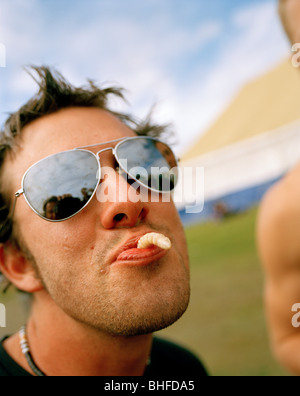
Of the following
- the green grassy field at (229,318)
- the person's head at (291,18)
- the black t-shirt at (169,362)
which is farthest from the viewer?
the green grassy field at (229,318)

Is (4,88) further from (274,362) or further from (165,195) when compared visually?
(274,362)

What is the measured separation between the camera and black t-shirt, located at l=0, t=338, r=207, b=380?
1.93m

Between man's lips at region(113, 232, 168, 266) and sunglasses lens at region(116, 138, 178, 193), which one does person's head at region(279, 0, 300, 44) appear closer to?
sunglasses lens at region(116, 138, 178, 193)

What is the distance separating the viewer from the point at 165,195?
173 cm

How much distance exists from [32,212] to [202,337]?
166 inches

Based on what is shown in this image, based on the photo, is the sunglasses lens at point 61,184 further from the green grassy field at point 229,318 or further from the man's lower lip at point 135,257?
the green grassy field at point 229,318

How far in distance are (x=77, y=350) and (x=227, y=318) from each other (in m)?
4.26

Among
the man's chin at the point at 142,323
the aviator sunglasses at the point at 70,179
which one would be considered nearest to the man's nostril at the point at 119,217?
the aviator sunglasses at the point at 70,179

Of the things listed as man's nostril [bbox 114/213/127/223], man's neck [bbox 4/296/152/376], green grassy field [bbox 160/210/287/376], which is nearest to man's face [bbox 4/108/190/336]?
man's nostril [bbox 114/213/127/223]

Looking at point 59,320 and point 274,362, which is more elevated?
point 59,320

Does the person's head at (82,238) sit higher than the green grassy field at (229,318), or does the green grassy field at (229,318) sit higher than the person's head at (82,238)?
the person's head at (82,238)

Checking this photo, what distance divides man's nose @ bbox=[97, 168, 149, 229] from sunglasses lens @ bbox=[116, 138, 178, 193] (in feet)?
0.24

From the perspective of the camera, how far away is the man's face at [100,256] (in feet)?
4.65
